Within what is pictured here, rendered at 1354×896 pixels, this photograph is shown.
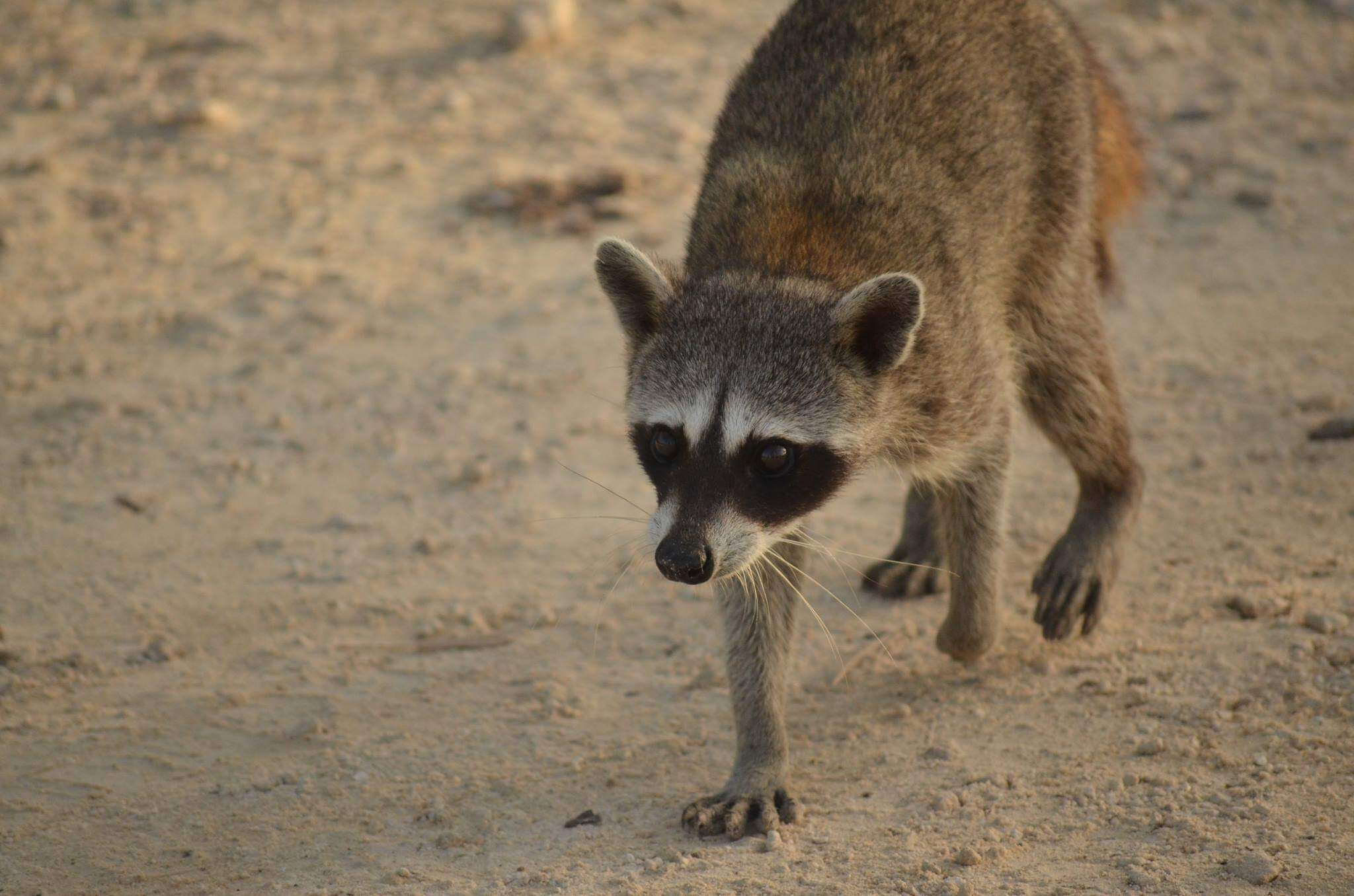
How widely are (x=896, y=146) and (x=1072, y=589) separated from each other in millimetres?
1663

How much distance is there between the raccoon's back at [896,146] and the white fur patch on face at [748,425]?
1.83 feet

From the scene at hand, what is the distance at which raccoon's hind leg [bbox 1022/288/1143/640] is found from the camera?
4.80m

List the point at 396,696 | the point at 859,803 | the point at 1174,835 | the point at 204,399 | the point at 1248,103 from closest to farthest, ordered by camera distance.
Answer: the point at 1174,835, the point at 859,803, the point at 396,696, the point at 204,399, the point at 1248,103

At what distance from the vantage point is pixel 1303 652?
433 cm

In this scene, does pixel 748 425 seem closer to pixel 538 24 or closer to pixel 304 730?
pixel 304 730

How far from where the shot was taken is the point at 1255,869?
3.40 metres

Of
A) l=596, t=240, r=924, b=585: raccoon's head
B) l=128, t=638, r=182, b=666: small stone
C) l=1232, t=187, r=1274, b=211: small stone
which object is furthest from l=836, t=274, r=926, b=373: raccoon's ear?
l=1232, t=187, r=1274, b=211: small stone

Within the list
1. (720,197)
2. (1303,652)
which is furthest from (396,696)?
(1303,652)

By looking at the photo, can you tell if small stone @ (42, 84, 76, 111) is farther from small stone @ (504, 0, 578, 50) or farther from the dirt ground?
small stone @ (504, 0, 578, 50)

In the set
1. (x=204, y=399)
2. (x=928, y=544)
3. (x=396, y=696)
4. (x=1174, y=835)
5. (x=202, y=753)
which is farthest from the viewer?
(x=204, y=399)

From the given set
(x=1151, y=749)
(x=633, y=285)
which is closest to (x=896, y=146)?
(x=633, y=285)

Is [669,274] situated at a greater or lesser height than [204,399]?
greater

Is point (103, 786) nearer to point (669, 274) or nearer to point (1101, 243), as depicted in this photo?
point (669, 274)

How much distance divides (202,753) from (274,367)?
2.85 m
